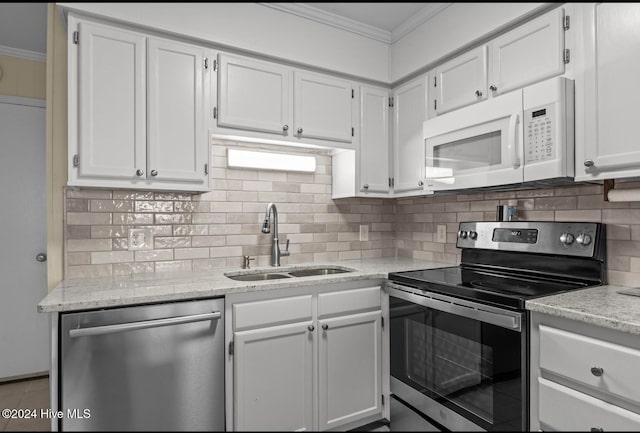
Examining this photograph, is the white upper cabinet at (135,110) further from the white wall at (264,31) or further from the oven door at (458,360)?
the oven door at (458,360)

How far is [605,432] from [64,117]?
2510mm

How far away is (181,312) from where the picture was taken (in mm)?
1582

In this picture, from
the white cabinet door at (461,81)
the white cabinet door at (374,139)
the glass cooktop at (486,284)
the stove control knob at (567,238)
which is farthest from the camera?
the white cabinet door at (374,139)

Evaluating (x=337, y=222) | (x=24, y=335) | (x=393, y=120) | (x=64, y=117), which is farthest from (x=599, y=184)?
(x=24, y=335)

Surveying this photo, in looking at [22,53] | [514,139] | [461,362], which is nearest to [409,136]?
[514,139]

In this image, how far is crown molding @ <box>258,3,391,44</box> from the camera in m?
2.14

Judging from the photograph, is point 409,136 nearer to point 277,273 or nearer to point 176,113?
point 277,273

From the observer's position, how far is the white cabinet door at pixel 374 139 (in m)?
2.51

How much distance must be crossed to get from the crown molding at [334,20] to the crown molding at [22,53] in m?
1.92

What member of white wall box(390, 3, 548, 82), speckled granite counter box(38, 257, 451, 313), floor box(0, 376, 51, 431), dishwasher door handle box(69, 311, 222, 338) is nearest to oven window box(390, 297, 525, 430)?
speckled granite counter box(38, 257, 451, 313)

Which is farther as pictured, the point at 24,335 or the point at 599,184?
the point at 24,335

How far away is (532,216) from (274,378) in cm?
159

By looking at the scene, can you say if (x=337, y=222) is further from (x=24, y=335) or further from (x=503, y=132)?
→ (x=24, y=335)

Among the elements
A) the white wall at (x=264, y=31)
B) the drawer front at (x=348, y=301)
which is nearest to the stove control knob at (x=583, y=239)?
the drawer front at (x=348, y=301)
